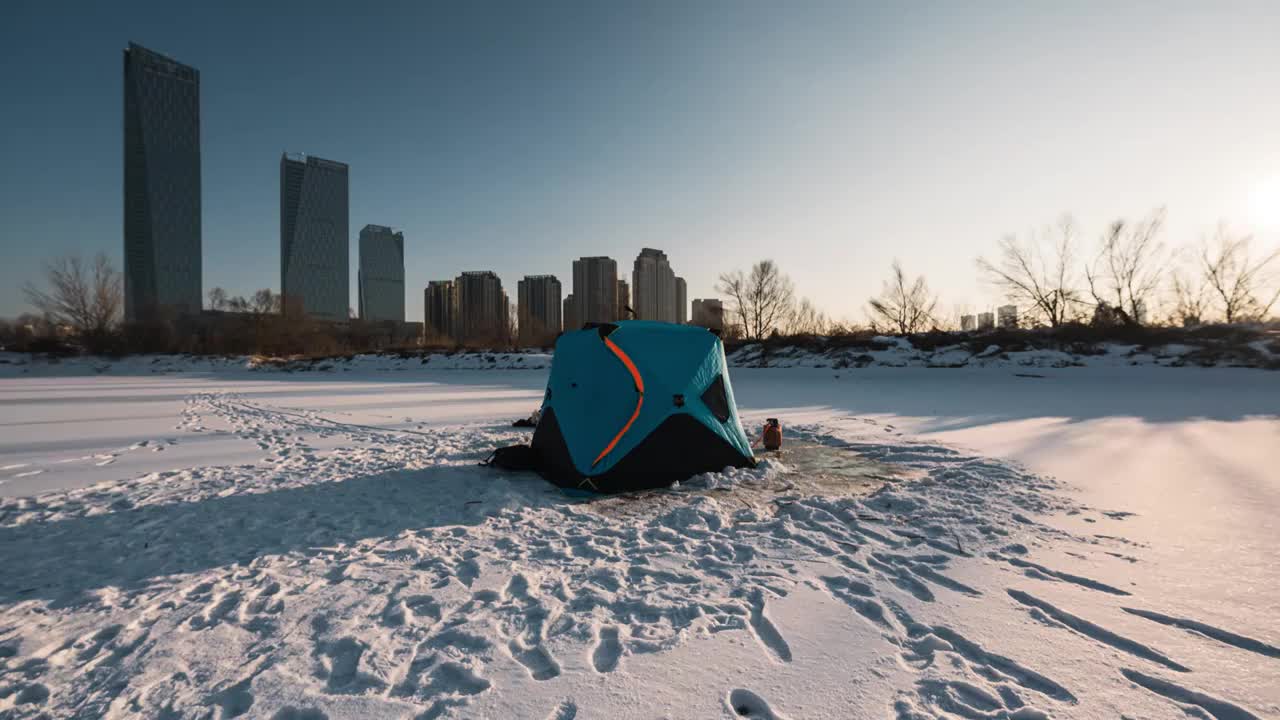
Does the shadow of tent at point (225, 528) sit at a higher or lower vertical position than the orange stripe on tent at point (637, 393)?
lower

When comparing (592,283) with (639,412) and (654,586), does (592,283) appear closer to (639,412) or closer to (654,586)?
(639,412)

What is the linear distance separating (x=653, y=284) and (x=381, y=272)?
9379 centimetres

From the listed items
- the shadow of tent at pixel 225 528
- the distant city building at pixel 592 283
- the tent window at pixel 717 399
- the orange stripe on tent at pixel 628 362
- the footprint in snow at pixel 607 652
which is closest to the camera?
the footprint in snow at pixel 607 652

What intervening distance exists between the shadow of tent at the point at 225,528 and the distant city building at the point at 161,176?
90.1m

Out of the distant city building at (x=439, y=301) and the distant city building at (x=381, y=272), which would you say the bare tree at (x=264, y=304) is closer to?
the distant city building at (x=439, y=301)

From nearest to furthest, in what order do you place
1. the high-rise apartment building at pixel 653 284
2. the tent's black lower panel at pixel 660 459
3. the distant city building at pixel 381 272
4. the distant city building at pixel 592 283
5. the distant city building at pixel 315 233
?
the tent's black lower panel at pixel 660 459, the distant city building at pixel 592 283, the high-rise apartment building at pixel 653 284, the distant city building at pixel 315 233, the distant city building at pixel 381 272

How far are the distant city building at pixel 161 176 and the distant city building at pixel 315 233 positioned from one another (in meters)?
17.1

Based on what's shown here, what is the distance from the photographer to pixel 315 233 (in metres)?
105

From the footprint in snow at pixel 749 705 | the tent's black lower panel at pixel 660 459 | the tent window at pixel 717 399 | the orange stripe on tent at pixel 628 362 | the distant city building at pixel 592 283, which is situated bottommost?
the footprint in snow at pixel 749 705

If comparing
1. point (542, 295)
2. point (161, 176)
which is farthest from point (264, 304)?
point (161, 176)

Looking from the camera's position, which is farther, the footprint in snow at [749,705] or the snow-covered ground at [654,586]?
the snow-covered ground at [654,586]

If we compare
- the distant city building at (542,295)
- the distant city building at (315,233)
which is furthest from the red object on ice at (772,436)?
the distant city building at (315,233)

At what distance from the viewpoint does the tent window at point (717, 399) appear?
183 inches

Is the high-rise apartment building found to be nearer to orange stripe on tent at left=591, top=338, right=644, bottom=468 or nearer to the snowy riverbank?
the snowy riverbank
